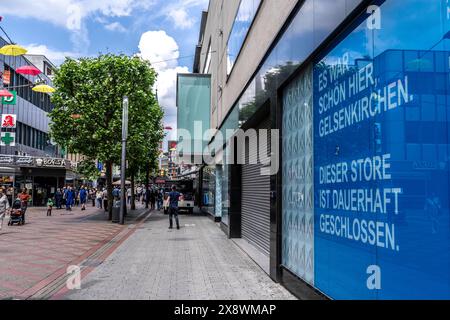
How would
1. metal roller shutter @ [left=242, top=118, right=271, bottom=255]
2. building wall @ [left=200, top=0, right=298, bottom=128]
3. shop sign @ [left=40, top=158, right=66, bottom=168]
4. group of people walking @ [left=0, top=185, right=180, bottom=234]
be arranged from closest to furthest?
1. building wall @ [left=200, top=0, right=298, bottom=128]
2. metal roller shutter @ [left=242, top=118, right=271, bottom=255]
3. group of people walking @ [left=0, top=185, right=180, bottom=234]
4. shop sign @ [left=40, top=158, right=66, bottom=168]

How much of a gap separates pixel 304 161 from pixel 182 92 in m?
24.5

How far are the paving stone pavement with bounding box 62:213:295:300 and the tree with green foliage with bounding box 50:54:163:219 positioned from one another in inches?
392

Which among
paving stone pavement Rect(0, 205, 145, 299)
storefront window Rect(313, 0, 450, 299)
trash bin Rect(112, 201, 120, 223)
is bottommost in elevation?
paving stone pavement Rect(0, 205, 145, 299)

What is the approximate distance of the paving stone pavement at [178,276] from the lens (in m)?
7.05

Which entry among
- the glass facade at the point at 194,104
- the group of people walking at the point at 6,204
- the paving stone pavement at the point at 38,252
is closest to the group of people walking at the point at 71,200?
the group of people walking at the point at 6,204

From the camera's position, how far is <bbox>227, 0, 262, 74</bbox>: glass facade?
1265cm

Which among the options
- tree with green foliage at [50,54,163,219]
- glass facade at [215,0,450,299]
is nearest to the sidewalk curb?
glass facade at [215,0,450,299]

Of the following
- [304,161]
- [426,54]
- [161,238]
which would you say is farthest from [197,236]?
[426,54]

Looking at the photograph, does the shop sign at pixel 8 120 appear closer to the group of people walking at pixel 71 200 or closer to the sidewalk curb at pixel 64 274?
the group of people walking at pixel 71 200

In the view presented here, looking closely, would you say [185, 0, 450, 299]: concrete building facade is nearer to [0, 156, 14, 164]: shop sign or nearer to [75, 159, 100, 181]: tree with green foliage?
[75, 159, 100, 181]: tree with green foliage

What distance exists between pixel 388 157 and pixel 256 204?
8.71 m

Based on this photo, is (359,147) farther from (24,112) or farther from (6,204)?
(24,112)

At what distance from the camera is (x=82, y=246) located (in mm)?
13367
